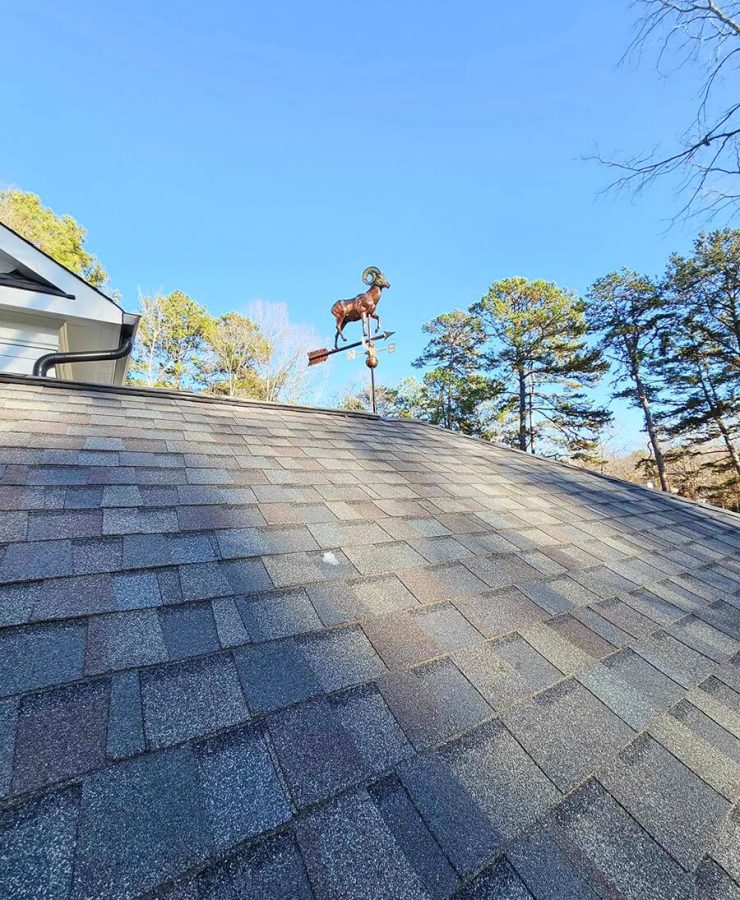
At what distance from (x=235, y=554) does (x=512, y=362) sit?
699 inches

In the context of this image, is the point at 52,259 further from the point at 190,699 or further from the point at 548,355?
the point at 548,355

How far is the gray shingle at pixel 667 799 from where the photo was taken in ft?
2.58

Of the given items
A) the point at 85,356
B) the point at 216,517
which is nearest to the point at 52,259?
the point at 85,356

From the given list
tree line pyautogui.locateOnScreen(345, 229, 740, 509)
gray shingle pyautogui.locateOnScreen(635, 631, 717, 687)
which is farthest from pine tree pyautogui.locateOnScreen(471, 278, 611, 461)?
gray shingle pyautogui.locateOnScreen(635, 631, 717, 687)

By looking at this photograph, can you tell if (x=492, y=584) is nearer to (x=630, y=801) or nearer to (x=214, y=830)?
(x=630, y=801)

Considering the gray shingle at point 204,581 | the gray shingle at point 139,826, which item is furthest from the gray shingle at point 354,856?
the gray shingle at point 204,581

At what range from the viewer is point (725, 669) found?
1430mm

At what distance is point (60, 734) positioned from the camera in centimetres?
71

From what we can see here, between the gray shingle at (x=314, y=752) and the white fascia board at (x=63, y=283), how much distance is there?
215 inches

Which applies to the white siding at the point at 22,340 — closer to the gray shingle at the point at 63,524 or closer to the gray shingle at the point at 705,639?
the gray shingle at the point at 63,524

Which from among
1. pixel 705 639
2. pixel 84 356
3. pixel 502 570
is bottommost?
pixel 705 639

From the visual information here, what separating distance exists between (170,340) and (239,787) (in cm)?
2063

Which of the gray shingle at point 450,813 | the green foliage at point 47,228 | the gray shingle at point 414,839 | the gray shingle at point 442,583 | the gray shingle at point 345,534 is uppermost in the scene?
the green foliage at point 47,228

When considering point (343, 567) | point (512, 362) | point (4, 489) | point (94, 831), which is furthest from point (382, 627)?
point (512, 362)
